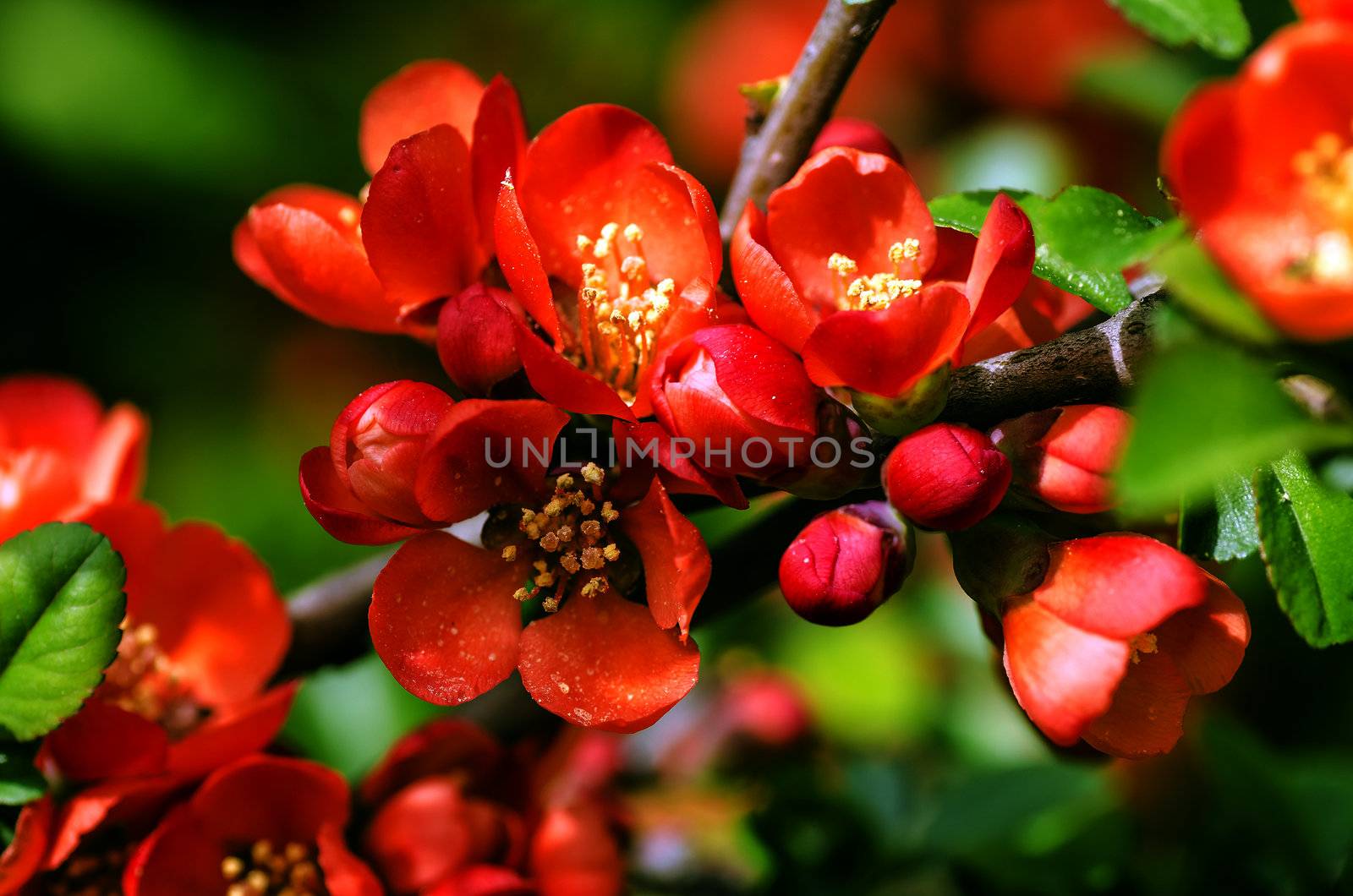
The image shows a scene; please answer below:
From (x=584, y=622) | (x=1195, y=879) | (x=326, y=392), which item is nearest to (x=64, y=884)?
(x=584, y=622)

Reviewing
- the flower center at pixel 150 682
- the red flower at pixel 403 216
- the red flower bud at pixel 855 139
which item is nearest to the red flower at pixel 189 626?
the flower center at pixel 150 682

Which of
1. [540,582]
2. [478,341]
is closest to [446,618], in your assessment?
[540,582]

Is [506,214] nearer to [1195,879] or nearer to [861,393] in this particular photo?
[861,393]

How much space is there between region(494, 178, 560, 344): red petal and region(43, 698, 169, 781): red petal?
0.42 meters

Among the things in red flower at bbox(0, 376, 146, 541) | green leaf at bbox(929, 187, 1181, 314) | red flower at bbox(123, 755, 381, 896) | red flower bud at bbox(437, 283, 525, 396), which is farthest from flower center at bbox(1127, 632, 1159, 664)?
red flower at bbox(0, 376, 146, 541)

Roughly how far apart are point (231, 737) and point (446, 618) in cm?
20

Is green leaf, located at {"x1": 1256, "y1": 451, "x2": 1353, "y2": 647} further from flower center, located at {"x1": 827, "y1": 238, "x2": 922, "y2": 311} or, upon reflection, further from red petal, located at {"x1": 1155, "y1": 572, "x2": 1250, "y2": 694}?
flower center, located at {"x1": 827, "y1": 238, "x2": 922, "y2": 311}

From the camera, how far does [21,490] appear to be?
1085mm

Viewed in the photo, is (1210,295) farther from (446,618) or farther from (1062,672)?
(446,618)

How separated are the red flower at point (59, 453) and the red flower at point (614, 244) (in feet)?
1.43

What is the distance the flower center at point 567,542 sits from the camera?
91 centimetres

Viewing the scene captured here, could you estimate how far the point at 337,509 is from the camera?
2.68 feet

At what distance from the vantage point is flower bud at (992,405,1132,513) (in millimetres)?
772

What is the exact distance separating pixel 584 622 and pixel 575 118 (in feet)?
1.22
